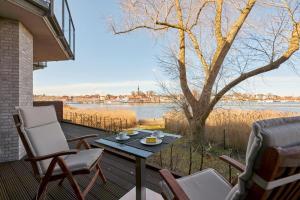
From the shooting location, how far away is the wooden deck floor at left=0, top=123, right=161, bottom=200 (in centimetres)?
274

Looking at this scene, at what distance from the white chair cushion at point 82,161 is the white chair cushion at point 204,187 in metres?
0.96

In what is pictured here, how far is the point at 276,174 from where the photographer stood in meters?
1.05

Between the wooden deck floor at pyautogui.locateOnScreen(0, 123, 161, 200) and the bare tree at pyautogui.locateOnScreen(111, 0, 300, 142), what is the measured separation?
3.66 m

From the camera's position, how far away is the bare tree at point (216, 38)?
6109 millimetres

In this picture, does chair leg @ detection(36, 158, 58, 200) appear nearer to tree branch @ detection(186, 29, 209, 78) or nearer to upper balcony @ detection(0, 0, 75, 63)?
upper balcony @ detection(0, 0, 75, 63)

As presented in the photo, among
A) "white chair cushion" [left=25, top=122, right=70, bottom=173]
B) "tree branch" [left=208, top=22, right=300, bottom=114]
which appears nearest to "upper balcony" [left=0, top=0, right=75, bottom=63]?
"white chair cushion" [left=25, top=122, right=70, bottom=173]

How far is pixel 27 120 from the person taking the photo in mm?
2701

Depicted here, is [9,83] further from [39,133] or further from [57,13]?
[39,133]

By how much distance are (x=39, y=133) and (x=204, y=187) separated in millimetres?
2056

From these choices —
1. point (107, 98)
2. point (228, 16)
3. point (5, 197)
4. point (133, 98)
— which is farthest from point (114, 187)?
point (107, 98)

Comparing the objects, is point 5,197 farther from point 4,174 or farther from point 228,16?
point 228,16

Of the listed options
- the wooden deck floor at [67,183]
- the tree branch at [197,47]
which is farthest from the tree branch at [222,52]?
the wooden deck floor at [67,183]

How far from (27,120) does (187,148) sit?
4641 millimetres

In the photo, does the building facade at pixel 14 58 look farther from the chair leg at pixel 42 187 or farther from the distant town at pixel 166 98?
the distant town at pixel 166 98
